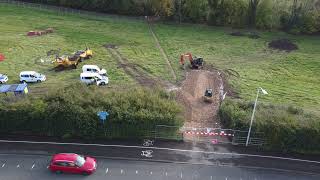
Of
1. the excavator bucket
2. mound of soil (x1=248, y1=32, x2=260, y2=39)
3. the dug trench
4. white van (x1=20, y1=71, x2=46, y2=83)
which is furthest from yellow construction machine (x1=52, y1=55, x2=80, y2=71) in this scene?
mound of soil (x1=248, y1=32, x2=260, y2=39)

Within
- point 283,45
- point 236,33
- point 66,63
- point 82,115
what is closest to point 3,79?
point 66,63

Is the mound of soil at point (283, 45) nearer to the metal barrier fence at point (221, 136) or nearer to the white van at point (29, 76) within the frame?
the metal barrier fence at point (221, 136)

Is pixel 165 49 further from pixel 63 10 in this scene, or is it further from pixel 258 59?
pixel 63 10

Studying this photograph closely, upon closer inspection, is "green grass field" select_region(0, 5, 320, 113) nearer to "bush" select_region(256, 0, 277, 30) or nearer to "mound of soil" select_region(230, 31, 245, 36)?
"mound of soil" select_region(230, 31, 245, 36)

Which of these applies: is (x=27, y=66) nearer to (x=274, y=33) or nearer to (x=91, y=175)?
(x=91, y=175)

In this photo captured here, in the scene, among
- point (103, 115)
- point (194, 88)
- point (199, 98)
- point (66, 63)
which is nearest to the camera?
point (103, 115)

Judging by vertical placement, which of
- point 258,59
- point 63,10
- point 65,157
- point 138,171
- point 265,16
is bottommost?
point 138,171
